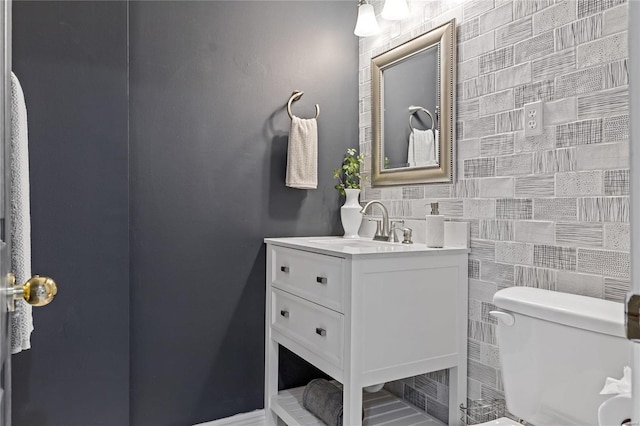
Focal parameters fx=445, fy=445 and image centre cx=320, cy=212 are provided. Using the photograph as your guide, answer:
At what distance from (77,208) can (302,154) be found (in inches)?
38.2

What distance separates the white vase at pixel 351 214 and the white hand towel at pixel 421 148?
0.34 m

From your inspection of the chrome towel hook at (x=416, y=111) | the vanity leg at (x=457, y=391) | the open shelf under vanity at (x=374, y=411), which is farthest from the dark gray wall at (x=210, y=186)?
the vanity leg at (x=457, y=391)

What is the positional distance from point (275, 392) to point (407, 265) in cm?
98

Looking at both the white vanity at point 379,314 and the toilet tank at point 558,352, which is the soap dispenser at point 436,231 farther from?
the toilet tank at point 558,352

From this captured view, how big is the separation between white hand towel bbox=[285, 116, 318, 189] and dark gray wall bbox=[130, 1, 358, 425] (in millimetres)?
88

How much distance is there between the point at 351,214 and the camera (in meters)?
2.16

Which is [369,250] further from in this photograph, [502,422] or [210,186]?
[210,186]

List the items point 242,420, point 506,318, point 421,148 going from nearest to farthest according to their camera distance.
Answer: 1. point 506,318
2. point 421,148
3. point 242,420

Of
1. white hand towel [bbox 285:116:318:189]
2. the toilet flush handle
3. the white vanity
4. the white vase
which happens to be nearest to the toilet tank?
the toilet flush handle

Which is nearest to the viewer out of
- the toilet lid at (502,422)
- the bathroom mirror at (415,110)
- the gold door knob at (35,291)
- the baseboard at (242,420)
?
the gold door knob at (35,291)

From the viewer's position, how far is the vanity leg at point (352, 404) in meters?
1.47

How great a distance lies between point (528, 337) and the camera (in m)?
1.24

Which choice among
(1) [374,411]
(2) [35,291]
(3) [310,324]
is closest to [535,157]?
(3) [310,324]

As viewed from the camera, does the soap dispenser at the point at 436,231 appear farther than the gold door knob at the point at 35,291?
Yes
